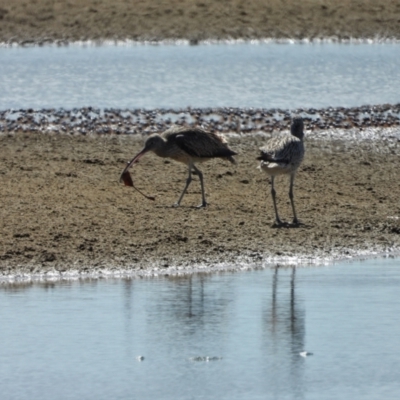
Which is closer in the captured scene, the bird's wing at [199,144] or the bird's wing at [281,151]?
the bird's wing at [281,151]

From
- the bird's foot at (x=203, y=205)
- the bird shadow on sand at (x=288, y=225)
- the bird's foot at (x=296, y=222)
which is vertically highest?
the bird's foot at (x=203, y=205)

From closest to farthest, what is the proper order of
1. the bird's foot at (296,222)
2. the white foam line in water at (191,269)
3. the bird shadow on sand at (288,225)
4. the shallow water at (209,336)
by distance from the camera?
the shallow water at (209,336) → the white foam line in water at (191,269) → the bird shadow on sand at (288,225) → the bird's foot at (296,222)

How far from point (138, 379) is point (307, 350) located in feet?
4.29

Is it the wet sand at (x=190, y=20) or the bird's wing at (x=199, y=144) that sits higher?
the wet sand at (x=190, y=20)

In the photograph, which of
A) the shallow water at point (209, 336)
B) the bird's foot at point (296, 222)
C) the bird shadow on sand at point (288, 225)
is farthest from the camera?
the bird's foot at point (296, 222)

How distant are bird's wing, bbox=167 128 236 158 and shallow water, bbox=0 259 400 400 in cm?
319

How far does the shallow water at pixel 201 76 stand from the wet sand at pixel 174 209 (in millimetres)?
5630

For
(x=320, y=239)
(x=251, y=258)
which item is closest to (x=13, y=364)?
(x=251, y=258)

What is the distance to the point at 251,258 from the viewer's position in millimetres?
11500

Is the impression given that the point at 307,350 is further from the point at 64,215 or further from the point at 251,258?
the point at 64,215

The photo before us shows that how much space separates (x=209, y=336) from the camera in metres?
9.04

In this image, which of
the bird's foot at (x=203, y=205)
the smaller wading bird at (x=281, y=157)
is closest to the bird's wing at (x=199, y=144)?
the bird's foot at (x=203, y=205)

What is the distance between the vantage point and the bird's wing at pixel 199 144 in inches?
554

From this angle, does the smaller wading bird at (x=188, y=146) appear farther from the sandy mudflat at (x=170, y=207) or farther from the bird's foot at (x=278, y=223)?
the bird's foot at (x=278, y=223)
